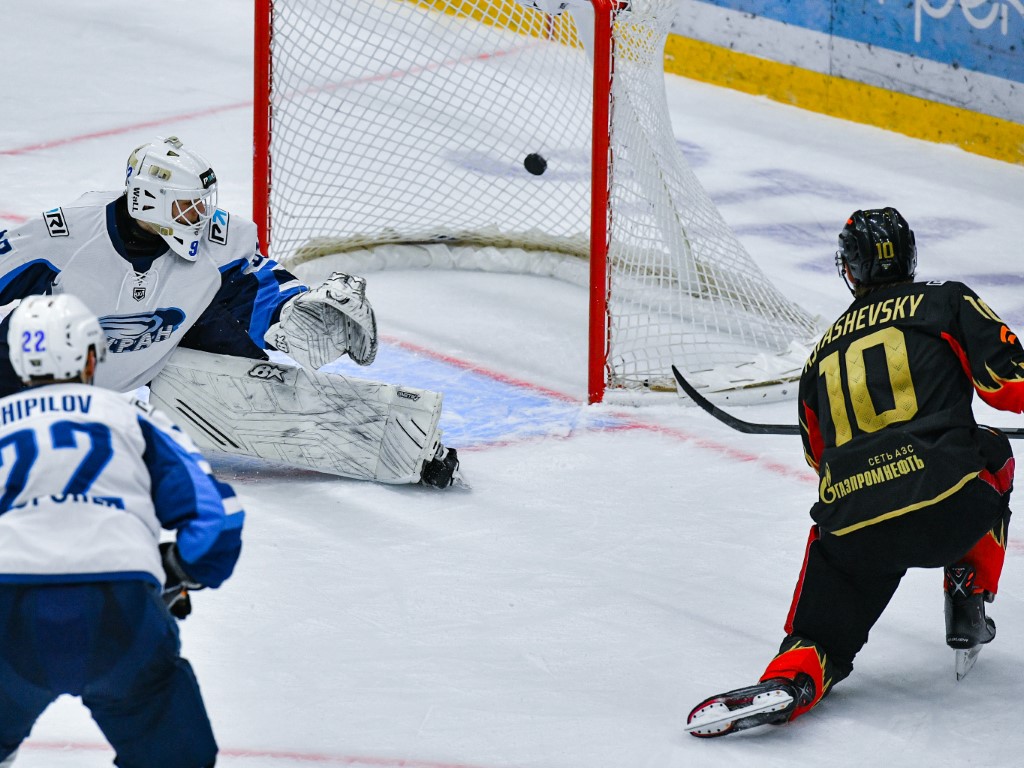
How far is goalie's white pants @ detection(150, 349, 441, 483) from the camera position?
4246 mm

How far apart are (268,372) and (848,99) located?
4.31m

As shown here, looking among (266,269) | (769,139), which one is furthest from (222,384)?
(769,139)

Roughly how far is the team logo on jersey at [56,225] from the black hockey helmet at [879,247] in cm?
181

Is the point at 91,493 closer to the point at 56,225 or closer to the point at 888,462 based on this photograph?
the point at 888,462

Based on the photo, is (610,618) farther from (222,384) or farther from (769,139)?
(769,139)

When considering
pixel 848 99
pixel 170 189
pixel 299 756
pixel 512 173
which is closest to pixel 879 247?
pixel 299 756

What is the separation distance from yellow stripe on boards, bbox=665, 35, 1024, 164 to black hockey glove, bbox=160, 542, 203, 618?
5528 millimetres

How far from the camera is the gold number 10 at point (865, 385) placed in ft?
9.95

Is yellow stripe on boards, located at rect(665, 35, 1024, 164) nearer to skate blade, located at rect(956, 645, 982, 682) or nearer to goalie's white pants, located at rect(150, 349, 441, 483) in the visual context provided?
goalie's white pants, located at rect(150, 349, 441, 483)

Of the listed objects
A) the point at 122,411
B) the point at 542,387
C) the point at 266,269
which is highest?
the point at 122,411

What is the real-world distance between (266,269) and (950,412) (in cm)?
186

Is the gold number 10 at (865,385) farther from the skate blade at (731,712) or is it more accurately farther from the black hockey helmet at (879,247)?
the skate blade at (731,712)

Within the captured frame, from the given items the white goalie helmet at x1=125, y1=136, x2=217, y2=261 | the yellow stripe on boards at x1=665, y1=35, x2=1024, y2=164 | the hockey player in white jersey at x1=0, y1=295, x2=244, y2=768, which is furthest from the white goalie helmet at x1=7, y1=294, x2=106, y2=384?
the yellow stripe on boards at x1=665, y1=35, x2=1024, y2=164

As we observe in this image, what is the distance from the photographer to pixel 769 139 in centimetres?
776
